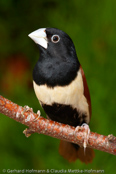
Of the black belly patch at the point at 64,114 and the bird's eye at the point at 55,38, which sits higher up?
the bird's eye at the point at 55,38

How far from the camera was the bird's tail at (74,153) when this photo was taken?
2.18 metres

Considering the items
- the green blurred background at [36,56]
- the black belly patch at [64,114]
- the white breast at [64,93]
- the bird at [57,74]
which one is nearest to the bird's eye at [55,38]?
the bird at [57,74]

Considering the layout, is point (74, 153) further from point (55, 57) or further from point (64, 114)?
point (55, 57)

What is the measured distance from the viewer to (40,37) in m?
1.77

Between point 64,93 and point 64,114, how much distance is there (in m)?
0.21

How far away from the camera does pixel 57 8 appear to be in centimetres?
272

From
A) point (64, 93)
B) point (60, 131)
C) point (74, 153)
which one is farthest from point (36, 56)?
point (60, 131)

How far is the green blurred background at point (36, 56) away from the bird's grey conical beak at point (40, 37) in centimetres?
77

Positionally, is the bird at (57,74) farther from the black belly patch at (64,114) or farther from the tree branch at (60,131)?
the tree branch at (60,131)

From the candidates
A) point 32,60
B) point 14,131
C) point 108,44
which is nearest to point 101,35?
point 108,44

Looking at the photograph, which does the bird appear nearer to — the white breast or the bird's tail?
the white breast

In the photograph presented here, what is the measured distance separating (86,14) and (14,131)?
42.9 inches

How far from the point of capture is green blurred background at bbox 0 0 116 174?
2.46 meters

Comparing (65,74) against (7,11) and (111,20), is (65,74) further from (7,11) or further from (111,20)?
(7,11)
